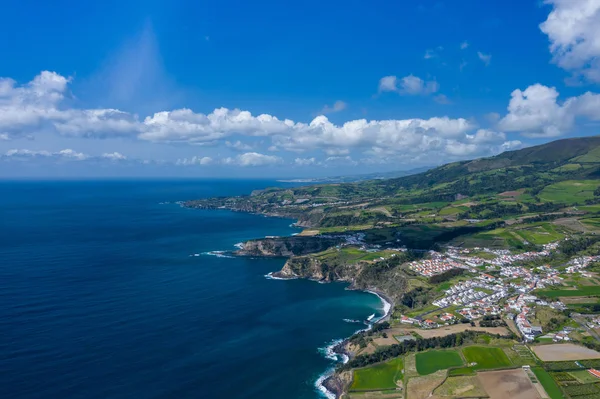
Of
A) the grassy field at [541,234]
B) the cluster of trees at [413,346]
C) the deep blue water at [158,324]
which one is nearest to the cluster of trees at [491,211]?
the grassy field at [541,234]

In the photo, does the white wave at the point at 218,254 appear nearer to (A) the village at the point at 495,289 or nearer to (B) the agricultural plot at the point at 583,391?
(A) the village at the point at 495,289

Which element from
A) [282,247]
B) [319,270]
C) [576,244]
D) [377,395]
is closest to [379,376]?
[377,395]

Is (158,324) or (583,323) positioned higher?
(158,324)

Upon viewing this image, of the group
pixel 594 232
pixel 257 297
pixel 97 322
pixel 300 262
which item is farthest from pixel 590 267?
pixel 97 322

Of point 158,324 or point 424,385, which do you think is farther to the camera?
point 158,324

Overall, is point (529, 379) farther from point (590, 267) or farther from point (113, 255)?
point (113, 255)

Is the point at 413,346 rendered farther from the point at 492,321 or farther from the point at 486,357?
the point at 492,321

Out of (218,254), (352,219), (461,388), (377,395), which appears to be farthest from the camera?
(352,219)
